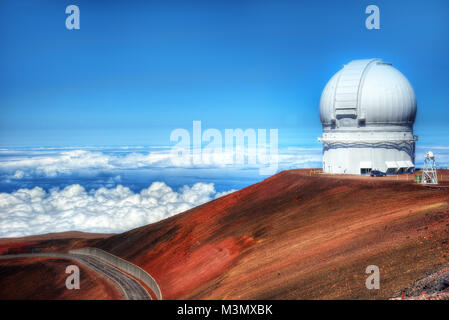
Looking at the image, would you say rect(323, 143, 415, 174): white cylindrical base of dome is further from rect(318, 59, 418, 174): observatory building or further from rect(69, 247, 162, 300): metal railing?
rect(69, 247, 162, 300): metal railing

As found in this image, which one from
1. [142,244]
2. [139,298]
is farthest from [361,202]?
[142,244]

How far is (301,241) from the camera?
28547 millimetres

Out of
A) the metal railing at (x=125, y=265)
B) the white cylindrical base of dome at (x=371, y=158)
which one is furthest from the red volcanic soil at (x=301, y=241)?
the white cylindrical base of dome at (x=371, y=158)

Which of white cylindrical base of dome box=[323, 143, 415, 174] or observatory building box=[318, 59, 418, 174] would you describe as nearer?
observatory building box=[318, 59, 418, 174]

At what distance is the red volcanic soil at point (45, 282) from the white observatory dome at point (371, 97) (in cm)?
2766

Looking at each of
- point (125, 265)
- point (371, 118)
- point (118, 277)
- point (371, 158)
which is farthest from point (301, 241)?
point (125, 265)

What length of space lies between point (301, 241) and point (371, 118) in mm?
20024

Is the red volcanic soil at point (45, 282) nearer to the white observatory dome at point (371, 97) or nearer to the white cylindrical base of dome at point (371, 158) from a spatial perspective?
the white cylindrical base of dome at point (371, 158)

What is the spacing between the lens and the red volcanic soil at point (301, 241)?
68.3ft

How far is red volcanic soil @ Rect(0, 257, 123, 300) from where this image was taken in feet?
118

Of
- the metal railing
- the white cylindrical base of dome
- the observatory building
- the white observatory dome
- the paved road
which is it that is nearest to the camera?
the paved road

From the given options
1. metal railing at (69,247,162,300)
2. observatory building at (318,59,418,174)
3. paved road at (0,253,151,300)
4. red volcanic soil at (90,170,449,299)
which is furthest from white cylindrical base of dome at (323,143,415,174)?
paved road at (0,253,151,300)
